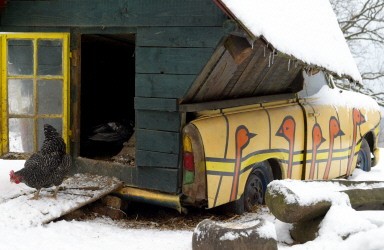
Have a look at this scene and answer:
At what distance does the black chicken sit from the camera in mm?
5492

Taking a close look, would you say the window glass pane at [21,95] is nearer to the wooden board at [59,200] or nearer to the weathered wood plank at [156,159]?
the wooden board at [59,200]

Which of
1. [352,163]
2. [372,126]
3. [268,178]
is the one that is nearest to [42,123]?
[268,178]

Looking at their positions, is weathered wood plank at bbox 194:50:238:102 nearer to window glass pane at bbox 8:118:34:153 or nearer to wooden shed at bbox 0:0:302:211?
wooden shed at bbox 0:0:302:211

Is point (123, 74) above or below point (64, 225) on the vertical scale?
above

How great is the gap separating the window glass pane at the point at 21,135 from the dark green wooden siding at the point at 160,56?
1219mm

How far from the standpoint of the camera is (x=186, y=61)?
17.5 ft

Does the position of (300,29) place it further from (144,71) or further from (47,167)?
(47,167)

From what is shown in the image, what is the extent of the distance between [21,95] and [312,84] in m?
4.14

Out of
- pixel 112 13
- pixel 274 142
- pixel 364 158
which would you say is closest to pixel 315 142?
pixel 274 142

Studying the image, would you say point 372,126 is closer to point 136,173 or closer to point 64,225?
point 136,173

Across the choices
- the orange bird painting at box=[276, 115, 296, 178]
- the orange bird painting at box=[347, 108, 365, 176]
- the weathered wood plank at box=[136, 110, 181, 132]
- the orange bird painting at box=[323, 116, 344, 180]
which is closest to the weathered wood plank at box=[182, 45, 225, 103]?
the weathered wood plank at box=[136, 110, 181, 132]

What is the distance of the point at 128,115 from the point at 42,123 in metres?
2.84

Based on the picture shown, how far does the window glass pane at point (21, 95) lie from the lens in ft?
20.7

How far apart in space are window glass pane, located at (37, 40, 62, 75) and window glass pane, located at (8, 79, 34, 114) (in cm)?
25
